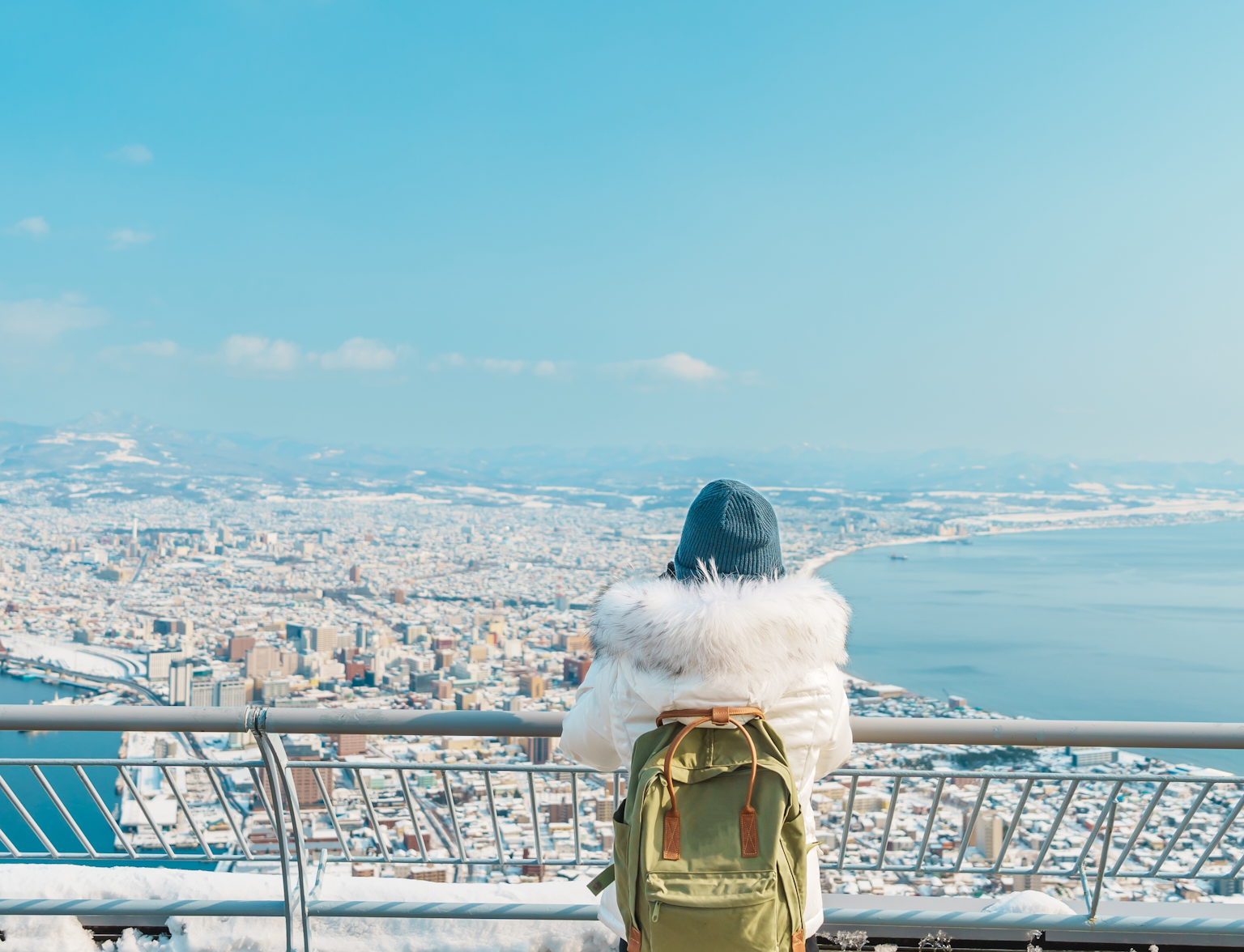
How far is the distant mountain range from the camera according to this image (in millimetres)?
35656

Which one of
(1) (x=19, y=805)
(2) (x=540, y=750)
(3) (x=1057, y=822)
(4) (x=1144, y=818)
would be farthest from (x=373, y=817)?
(4) (x=1144, y=818)

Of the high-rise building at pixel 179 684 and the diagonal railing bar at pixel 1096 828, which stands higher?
the diagonal railing bar at pixel 1096 828

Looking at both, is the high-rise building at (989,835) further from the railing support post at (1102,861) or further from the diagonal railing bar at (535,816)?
the diagonal railing bar at (535,816)

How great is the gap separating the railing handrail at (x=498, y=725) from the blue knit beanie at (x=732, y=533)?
2.37 ft

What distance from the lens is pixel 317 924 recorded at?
2.52 meters

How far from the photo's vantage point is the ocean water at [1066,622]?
1631 centimetres

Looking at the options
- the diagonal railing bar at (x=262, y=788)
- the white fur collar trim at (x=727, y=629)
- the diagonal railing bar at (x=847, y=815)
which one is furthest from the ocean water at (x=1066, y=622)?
the white fur collar trim at (x=727, y=629)

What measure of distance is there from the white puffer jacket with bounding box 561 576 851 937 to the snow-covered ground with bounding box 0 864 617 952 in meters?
1.26

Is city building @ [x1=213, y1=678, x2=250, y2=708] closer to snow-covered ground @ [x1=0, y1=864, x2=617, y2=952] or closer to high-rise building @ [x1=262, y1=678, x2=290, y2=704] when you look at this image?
high-rise building @ [x1=262, y1=678, x2=290, y2=704]

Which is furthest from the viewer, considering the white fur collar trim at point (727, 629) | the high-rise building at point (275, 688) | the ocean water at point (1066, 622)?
the ocean water at point (1066, 622)

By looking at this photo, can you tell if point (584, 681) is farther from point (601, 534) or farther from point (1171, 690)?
point (601, 534)

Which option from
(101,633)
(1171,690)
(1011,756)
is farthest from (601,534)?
(1011,756)

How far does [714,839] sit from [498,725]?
0.81m

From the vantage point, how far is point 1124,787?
2568mm
